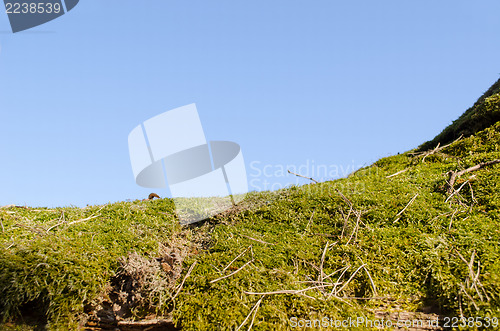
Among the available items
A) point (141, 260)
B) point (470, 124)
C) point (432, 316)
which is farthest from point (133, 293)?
point (470, 124)

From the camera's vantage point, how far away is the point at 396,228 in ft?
13.3

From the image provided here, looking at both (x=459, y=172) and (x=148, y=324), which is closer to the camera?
(x=148, y=324)

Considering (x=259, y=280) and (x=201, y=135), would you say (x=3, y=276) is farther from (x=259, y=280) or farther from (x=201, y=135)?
(x=201, y=135)

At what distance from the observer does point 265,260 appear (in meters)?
3.58

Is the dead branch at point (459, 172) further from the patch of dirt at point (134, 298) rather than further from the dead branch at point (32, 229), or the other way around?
the dead branch at point (32, 229)

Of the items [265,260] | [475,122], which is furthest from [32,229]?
[475,122]

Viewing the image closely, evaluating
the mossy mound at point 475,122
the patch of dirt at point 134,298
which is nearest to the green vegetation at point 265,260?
the patch of dirt at point 134,298

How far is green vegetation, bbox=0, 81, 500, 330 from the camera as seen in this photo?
3.15 metres

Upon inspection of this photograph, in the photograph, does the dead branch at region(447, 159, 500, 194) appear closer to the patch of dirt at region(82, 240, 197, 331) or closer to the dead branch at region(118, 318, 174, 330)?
the patch of dirt at region(82, 240, 197, 331)

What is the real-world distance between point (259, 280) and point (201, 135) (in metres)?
2.15
